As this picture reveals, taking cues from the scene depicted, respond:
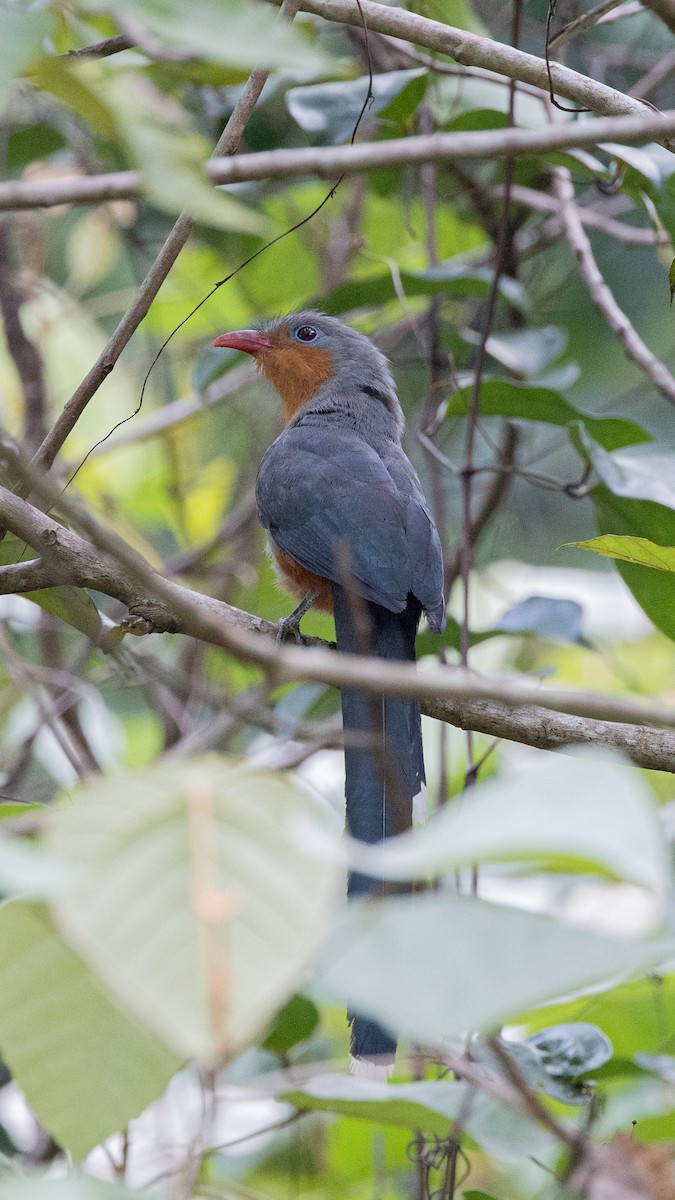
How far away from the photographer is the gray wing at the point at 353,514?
10.8 feet

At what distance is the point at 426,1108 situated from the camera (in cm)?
140

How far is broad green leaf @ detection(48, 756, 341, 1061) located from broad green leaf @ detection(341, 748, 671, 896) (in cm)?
8

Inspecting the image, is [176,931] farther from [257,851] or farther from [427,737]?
[427,737]

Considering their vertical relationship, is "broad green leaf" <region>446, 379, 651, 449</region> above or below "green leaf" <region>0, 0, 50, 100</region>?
below

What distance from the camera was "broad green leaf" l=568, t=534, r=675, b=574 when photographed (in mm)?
2230

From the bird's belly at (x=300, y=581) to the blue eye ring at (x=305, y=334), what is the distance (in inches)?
49.0

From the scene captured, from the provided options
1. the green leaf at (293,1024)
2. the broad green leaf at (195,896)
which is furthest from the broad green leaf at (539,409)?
the broad green leaf at (195,896)

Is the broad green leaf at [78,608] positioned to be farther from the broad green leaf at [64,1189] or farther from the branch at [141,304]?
the broad green leaf at [64,1189]

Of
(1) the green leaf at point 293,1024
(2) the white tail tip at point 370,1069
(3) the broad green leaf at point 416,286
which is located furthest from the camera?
(3) the broad green leaf at point 416,286

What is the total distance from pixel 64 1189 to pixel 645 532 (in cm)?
242

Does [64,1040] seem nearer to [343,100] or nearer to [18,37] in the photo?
[18,37]

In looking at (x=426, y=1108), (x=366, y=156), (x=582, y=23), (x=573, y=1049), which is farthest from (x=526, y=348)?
(x=426, y=1108)

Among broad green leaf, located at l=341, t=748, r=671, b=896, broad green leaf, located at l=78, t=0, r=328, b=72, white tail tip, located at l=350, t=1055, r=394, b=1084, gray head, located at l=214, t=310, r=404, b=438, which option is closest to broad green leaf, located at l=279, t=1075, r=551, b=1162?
white tail tip, located at l=350, t=1055, r=394, b=1084

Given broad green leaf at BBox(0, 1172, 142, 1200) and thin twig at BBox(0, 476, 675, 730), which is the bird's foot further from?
broad green leaf at BBox(0, 1172, 142, 1200)
